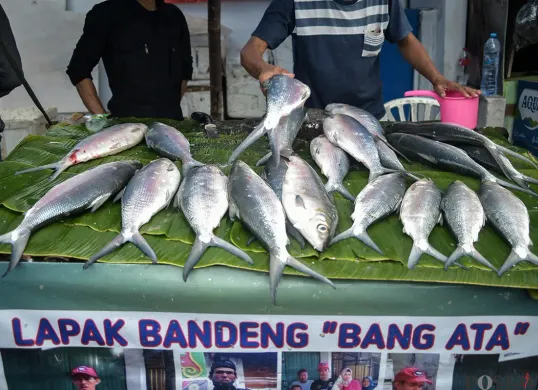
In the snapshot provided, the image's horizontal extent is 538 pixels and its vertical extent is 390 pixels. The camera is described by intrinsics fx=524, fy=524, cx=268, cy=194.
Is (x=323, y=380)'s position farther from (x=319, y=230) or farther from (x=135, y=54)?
(x=135, y=54)

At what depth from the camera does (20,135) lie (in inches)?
231

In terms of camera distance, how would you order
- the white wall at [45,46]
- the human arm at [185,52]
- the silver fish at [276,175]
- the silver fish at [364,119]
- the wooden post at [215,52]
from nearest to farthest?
1. the silver fish at [276,175]
2. the silver fish at [364,119]
3. the human arm at [185,52]
4. the wooden post at [215,52]
5. the white wall at [45,46]

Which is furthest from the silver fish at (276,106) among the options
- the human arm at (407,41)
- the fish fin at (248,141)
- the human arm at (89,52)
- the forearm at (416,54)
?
the human arm at (89,52)

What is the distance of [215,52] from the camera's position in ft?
17.6

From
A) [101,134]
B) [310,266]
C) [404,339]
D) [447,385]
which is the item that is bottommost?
[447,385]

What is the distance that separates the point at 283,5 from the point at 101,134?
1.57 metres

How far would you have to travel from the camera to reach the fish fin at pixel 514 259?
1915 millimetres

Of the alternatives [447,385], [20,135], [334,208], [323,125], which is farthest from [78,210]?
[20,135]

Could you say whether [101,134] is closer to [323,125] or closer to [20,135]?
[323,125]

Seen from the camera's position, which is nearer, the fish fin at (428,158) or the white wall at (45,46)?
the fish fin at (428,158)

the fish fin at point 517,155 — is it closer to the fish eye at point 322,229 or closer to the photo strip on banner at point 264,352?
the photo strip on banner at point 264,352

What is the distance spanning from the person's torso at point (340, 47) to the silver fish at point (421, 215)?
1560mm

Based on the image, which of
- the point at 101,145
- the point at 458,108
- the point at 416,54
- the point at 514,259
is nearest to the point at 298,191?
the point at 514,259

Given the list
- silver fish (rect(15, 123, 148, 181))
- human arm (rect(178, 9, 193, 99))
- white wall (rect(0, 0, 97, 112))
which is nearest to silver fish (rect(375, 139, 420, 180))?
silver fish (rect(15, 123, 148, 181))
